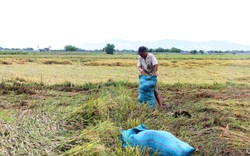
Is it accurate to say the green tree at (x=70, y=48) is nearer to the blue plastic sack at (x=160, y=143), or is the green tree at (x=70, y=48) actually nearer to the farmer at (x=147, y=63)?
the farmer at (x=147, y=63)

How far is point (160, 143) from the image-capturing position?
3.25m

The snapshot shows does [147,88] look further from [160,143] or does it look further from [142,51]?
[160,143]

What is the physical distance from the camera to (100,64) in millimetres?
19250

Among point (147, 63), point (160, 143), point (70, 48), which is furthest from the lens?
point (70, 48)

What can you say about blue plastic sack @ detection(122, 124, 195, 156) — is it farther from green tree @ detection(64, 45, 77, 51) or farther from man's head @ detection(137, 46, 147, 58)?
green tree @ detection(64, 45, 77, 51)

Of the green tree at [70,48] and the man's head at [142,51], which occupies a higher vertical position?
the man's head at [142,51]

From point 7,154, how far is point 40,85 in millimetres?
6039

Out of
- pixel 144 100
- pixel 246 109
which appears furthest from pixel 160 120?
pixel 246 109

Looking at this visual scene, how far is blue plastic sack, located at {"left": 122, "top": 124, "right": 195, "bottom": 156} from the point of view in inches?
125

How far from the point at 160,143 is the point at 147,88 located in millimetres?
2367

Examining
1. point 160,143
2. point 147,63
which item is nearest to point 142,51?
point 147,63

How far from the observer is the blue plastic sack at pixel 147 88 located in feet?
18.2

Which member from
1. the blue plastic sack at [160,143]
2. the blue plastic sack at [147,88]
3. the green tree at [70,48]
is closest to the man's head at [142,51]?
the blue plastic sack at [147,88]

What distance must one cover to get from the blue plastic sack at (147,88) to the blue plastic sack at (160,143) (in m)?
2.15
